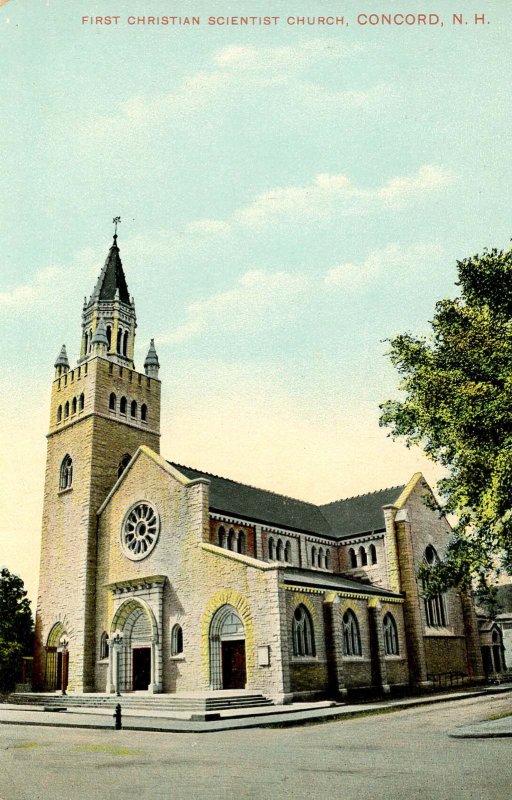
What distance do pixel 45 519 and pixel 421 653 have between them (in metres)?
23.4

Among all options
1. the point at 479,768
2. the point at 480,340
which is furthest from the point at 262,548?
the point at 479,768

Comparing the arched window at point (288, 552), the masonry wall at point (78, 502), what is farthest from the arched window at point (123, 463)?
the arched window at point (288, 552)

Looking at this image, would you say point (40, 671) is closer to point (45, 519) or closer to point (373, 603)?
point (45, 519)

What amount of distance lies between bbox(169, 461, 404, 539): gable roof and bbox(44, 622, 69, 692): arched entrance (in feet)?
37.6

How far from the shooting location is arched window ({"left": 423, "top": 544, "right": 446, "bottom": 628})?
1601 inches

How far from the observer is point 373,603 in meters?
35.4

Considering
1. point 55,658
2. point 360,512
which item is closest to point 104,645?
point 55,658

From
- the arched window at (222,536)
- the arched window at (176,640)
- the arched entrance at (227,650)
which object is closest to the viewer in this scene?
the arched entrance at (227,650)

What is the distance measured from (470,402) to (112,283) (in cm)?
3051

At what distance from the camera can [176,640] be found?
32.8 m

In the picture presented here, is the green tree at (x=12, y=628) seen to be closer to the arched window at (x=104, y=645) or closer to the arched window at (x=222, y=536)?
the arched window at (x=104, y=645)

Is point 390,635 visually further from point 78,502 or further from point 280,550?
point 78,502

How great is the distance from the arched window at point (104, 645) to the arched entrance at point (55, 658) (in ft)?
8.85

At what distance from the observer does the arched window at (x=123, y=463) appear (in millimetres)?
40125
